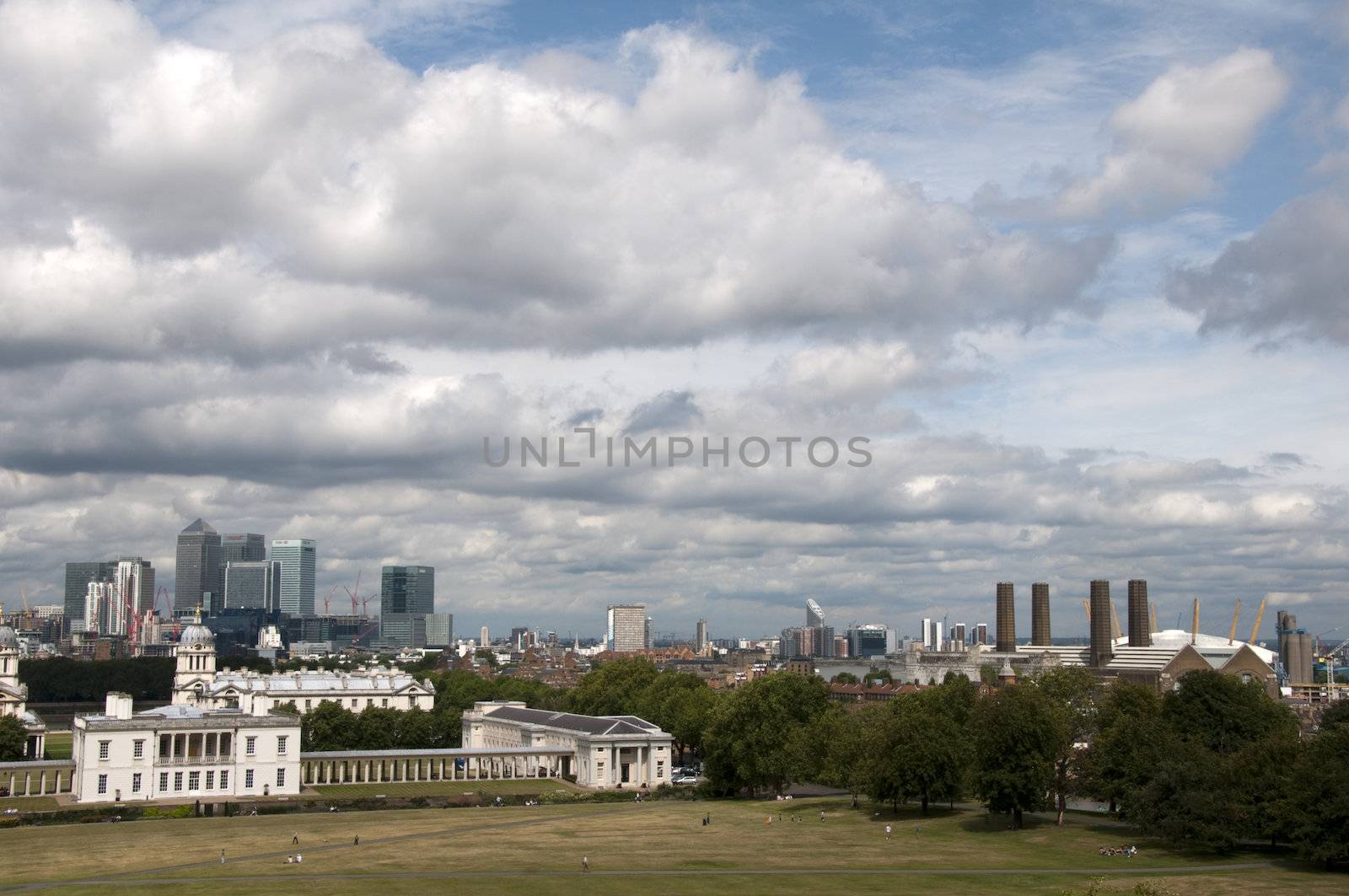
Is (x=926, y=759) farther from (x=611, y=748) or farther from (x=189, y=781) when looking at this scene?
(x=189, y=781)

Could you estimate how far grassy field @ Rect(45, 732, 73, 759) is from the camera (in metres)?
152

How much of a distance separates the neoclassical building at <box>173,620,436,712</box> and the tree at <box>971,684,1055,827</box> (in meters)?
107

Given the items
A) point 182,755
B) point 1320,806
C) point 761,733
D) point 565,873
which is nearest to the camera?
point 1320,806

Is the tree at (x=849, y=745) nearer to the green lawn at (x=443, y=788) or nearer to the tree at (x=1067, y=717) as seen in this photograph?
the tree at (x=1067, y=717)

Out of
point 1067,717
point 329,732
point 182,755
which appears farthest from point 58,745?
point 1067,717

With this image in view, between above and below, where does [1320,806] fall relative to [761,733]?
above

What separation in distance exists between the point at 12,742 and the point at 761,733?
75.9 meters

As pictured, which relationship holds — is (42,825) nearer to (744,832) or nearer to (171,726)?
(171,726)

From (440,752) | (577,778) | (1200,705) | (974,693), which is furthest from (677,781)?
(1200,705)

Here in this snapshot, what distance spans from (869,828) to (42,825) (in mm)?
61211

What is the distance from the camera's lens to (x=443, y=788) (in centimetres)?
12800

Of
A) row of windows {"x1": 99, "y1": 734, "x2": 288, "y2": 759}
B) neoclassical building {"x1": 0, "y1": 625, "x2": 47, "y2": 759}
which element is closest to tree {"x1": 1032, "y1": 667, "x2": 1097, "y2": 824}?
row of windows {"x1": 99, "y1": 734, "x2": 288, "y2": 759}

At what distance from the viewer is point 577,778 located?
137125 mm

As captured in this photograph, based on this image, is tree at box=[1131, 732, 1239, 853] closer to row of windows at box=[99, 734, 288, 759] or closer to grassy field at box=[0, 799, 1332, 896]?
grassy field at box=[0, 799, 1332, 896]
